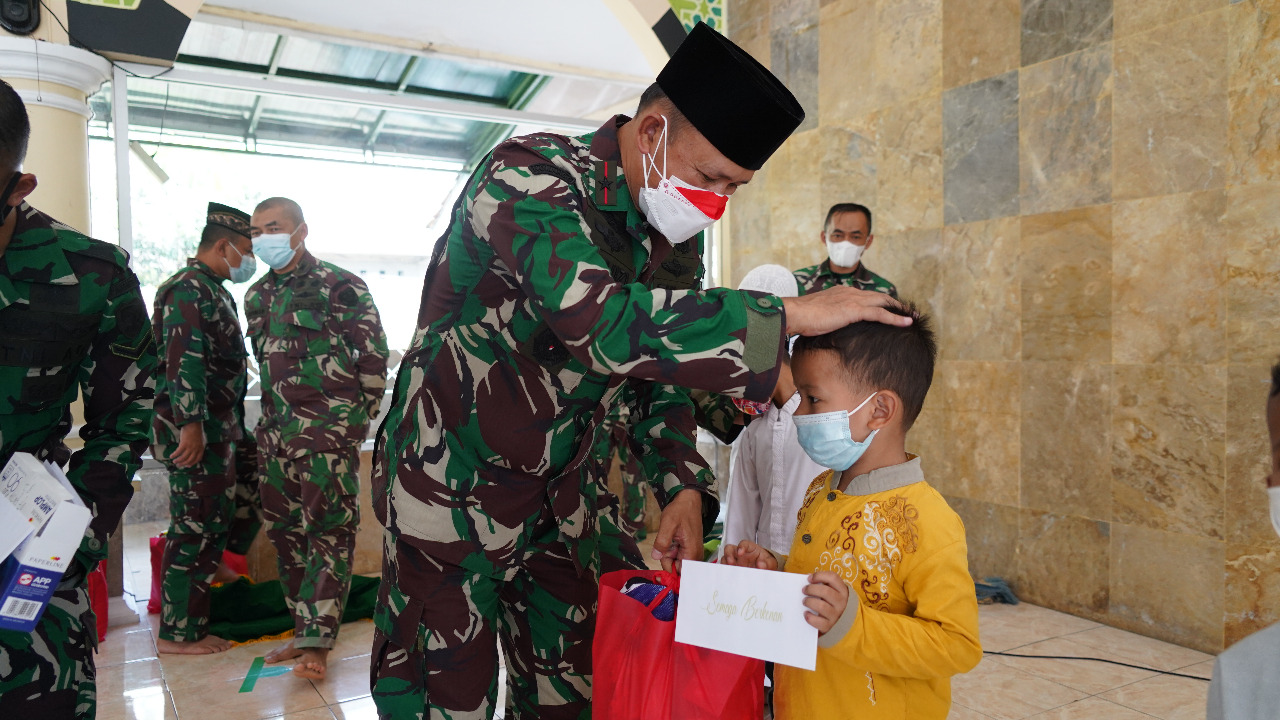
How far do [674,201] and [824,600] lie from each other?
27.4 inches

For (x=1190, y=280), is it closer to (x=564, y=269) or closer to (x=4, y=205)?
(x=564, y=269)

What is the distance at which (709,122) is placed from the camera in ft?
4.62

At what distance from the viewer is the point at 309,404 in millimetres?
3723

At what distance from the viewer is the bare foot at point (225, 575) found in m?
4.66

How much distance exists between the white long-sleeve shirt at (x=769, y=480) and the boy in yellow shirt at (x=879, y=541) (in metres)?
1.23

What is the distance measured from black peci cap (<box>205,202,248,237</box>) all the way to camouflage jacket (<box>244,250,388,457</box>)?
38 cm

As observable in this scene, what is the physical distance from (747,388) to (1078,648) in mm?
3249

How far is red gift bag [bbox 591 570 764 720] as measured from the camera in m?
1.28

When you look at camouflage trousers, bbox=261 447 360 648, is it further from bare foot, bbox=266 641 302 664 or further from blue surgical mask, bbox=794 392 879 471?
blue surgical mask, bbox=794 392 879 471

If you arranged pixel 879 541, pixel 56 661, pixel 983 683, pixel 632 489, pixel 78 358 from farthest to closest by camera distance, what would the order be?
pixel 632 489 → pixel 983 683 → pixel 78 358 → pixel 56 661 → pixel 879 541

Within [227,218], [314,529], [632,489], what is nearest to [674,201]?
[314,529]

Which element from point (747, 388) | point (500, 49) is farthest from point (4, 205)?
point (500, 49)

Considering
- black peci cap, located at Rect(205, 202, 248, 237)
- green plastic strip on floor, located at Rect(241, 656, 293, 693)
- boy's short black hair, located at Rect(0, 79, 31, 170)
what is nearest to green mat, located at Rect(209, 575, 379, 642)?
green plastic strip on floor, located at Rect(241, 656, 293, 693)

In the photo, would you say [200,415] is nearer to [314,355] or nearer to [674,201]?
[314,355]
